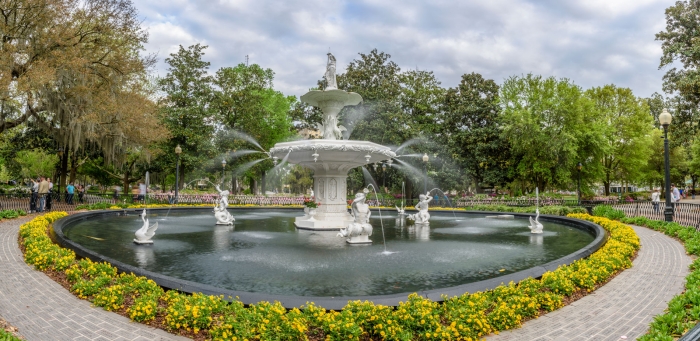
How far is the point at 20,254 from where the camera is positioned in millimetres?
9078

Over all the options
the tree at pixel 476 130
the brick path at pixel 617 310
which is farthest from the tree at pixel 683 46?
the brick path at pixel 617 310

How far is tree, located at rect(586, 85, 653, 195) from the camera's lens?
3828 cm

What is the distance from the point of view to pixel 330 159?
44.6 ft

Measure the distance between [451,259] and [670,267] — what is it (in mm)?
4384

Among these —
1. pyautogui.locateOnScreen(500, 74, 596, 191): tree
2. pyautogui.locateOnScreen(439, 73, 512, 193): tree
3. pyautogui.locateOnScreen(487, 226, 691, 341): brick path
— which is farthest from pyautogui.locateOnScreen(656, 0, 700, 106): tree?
pyautogui.locateOnScreen(487, 226, 691, 341): brick path

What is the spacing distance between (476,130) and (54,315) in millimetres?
32936

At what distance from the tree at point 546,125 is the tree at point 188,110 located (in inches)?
1002

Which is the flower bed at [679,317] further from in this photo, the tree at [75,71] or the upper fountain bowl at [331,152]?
the tree at [75,71]

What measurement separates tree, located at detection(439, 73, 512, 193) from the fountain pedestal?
67.7 feet

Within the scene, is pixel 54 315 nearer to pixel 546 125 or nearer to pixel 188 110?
pixel 188 110

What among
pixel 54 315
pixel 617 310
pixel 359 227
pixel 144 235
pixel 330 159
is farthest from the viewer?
pixel 330 159

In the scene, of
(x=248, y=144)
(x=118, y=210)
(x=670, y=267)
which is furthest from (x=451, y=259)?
(x=248, y=144)

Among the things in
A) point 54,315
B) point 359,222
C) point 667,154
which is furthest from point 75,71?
point 667,154

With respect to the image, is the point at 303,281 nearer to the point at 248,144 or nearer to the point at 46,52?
the point at 46,52
